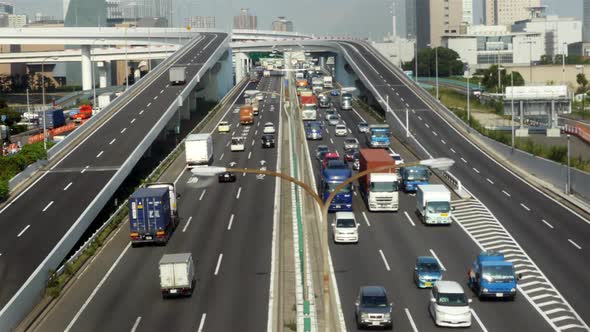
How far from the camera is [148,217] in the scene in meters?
45.4

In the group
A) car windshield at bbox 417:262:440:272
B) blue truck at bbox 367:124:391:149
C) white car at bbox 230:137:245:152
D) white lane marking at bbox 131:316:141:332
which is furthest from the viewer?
white car at bbox 230:137:245:152

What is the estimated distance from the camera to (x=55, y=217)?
47781 mm

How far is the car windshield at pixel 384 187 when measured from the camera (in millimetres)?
52625

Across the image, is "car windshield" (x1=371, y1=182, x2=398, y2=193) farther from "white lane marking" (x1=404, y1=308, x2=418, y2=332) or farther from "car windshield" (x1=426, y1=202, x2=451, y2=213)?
"white lane marking" (x1=404, y1=308, x2=418, y2=332)

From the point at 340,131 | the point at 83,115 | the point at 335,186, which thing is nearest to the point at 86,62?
the point at 83,115

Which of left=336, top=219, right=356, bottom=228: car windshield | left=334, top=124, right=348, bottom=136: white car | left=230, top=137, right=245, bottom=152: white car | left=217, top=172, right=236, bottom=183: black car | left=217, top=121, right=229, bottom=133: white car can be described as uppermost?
left=217, top=121, right=229, bottom=133: white car

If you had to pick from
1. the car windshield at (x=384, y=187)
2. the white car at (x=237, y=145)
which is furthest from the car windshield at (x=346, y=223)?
the white car at (x=237, y=145)

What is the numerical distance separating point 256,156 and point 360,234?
30.4m

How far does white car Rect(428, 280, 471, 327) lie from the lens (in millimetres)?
31188

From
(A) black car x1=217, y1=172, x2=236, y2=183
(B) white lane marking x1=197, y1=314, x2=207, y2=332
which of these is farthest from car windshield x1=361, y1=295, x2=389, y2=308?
(A) black car x1=217, y1=172, x2=236, y2=183

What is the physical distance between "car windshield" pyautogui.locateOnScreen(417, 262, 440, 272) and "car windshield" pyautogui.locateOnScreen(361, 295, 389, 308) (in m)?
5.67

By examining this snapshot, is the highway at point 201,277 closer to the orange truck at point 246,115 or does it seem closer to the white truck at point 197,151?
the white truck at point 197,151

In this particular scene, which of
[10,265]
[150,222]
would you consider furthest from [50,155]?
[10,265]

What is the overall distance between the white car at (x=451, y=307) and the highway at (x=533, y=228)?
3.33 metres
